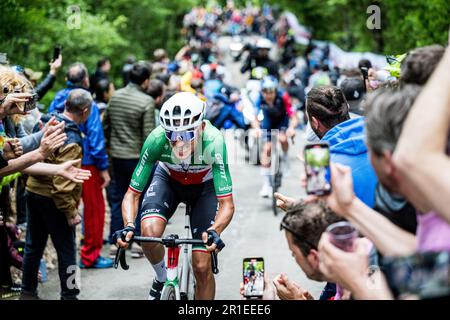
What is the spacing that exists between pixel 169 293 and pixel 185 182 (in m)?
1.06

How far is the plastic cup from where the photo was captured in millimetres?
2930

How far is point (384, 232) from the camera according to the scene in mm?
2939

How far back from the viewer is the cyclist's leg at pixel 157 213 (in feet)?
18.8

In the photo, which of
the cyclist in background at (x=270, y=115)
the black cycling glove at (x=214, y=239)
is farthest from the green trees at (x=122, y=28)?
the black cycling glove at (x=214, y=239)

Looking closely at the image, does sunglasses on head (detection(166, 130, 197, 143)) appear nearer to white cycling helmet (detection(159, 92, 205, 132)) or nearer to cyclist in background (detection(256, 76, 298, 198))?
white cycling helmet (detection(159, 92, 205, 132))

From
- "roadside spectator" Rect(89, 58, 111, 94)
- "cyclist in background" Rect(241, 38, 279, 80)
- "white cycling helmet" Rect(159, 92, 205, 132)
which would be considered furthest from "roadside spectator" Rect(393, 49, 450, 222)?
"cyclist in background" Rect(241, 38, 279, 80)

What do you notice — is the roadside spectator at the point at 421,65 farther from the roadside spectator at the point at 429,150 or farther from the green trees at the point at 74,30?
the green trees at the point at 74,30

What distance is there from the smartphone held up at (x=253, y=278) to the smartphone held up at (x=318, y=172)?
0.88 meters

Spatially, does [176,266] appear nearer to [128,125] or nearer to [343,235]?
[343,235]

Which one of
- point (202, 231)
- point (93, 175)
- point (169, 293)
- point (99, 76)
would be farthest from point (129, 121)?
point (169, 293)
